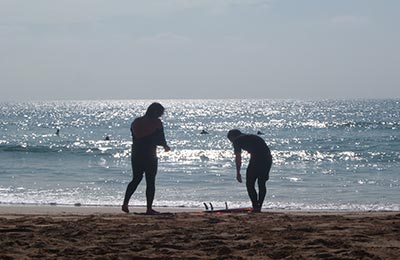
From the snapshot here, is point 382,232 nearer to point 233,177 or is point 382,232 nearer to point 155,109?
point 155,109

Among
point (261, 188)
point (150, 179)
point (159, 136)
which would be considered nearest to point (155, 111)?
point (159, 136)

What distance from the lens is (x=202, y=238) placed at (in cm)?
580

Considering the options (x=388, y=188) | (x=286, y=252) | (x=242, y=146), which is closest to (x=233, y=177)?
(x=388, y=188)

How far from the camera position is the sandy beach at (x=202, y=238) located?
514 centimetres

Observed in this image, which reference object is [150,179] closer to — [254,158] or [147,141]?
[147,141]

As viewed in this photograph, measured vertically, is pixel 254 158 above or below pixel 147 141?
below

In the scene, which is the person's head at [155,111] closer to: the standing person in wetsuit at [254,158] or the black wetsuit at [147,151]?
the black wetsuit at [147,151]

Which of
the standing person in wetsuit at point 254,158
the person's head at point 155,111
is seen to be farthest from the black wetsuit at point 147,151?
the standing person in wetsuit at point 254,158

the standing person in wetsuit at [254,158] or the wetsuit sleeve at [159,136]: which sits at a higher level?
the wetsuit sleeve at [159,136]

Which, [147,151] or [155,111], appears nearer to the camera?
[155,111]

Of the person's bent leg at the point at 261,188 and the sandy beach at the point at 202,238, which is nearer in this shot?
the sandy beach at the point at 202,238

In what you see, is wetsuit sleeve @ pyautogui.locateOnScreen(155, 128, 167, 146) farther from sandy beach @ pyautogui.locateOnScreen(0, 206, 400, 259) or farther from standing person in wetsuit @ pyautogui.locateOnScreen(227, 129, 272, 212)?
sandy beach @ pyautogui.locateOnScreen(0, 206, 400, 259)

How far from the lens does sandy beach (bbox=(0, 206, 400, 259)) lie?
514 centimetres

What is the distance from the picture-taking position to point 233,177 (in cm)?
1739
